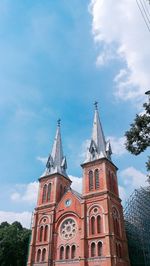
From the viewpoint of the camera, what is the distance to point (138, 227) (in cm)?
4219

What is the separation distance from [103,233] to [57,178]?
13.4 meters

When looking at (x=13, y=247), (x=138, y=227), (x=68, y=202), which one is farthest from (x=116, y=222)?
(x=13, y=247)

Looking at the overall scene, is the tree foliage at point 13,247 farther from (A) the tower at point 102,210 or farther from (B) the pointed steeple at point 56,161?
(A) the tower at point 102,210

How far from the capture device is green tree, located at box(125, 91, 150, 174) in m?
14.9

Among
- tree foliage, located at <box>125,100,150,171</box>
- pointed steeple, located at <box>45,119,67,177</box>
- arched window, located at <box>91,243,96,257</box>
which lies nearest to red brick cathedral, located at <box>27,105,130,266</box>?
arched window, located at <box>91,243,96,257</box>

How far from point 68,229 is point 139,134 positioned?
80.4ft

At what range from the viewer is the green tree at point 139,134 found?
1491 cm

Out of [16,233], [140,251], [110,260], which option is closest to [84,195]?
[110,260]

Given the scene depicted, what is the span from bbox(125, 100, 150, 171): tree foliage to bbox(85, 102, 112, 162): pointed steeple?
2251cm

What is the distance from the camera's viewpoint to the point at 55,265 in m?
33.0

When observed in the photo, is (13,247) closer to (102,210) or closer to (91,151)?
(102,210)

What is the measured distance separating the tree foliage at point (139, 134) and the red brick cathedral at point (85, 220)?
18696 mm

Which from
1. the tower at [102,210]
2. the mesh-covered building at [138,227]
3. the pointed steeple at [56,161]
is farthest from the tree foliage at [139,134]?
the pointed steeple at [56,161]

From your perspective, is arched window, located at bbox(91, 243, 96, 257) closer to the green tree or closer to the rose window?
the rose window
